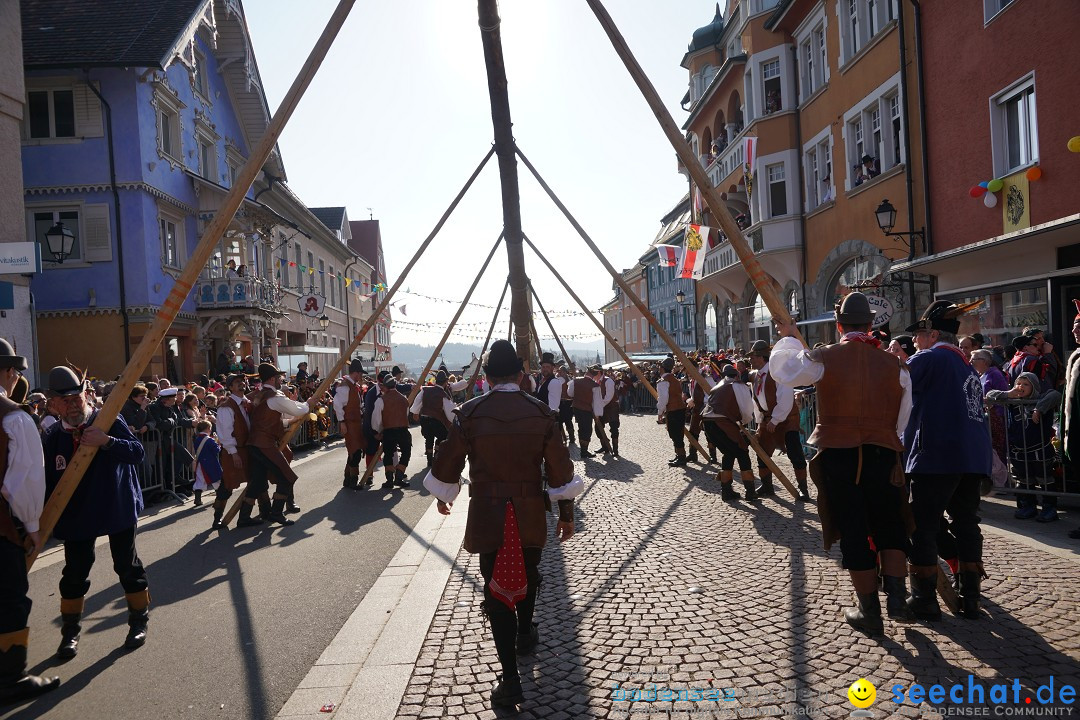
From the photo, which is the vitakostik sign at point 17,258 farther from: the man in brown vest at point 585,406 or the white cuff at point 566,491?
the white cuff at point 566,491

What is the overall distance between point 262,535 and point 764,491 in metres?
5.71

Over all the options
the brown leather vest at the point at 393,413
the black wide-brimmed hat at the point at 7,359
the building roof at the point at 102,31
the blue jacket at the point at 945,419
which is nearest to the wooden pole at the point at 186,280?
the black wide-brimmed hat at the point at 7,359

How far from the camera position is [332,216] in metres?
42.5

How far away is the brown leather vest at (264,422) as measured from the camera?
25.9ft

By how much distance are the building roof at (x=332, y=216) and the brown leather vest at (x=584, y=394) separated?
1248 inches

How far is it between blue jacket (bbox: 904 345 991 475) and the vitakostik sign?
10.6 metres

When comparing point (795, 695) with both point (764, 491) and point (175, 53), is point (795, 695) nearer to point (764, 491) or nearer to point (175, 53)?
point (764, 491)

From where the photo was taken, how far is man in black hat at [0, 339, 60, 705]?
3842 mm

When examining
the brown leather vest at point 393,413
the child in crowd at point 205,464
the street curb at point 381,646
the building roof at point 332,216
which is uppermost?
the building roof at point 332,216

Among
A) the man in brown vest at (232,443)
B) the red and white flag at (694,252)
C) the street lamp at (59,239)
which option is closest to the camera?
the man in brown vest at (232,443)

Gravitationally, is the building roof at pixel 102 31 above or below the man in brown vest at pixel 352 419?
above

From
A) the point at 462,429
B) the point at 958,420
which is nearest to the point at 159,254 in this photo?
the point at 462,429

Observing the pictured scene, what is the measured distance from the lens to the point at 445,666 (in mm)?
3947

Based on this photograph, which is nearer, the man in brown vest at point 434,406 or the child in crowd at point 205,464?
the child in crowd at point 205,464
